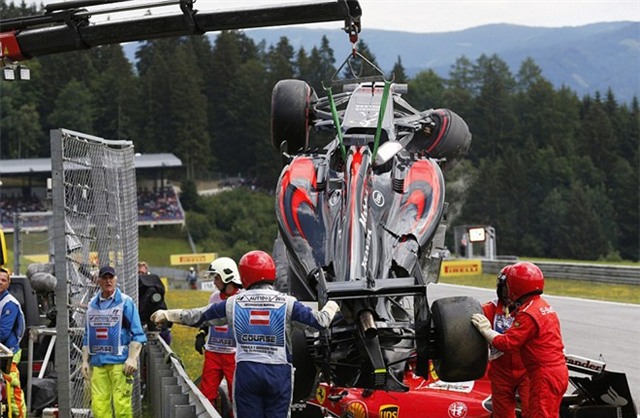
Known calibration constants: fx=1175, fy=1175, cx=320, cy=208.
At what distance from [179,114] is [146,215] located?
811 inches

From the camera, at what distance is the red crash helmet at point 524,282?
32.7 ft

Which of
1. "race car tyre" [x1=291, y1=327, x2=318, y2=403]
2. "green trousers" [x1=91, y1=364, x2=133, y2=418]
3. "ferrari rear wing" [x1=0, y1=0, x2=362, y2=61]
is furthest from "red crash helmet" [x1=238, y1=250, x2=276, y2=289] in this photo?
"ferrari rear wing" [x1=0, y1=0, x2=362, y2=61]

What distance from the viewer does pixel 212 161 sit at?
12006 cm

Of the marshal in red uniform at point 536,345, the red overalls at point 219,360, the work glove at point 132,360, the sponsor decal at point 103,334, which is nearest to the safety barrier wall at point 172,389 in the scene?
the work glove at point 132,360

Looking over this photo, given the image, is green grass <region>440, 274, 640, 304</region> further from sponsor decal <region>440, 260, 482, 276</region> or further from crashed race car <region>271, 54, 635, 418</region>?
crashed race car <region>271, 54, 635, 418</region>

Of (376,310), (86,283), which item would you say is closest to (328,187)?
(376,310)

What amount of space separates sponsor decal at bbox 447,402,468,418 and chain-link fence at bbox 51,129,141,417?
355 centimetres

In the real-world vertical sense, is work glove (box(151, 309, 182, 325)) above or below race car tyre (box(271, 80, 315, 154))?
below

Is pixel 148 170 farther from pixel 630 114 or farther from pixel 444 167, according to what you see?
pixel 444 167

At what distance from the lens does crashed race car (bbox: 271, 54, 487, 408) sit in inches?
386

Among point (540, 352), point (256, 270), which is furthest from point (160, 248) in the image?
point (256, 270)

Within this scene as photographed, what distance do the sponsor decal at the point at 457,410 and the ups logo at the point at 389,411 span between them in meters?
0.49

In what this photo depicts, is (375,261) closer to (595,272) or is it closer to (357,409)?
(357,409)

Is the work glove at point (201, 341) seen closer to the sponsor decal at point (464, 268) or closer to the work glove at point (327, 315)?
the work glove at point (327, 315)
